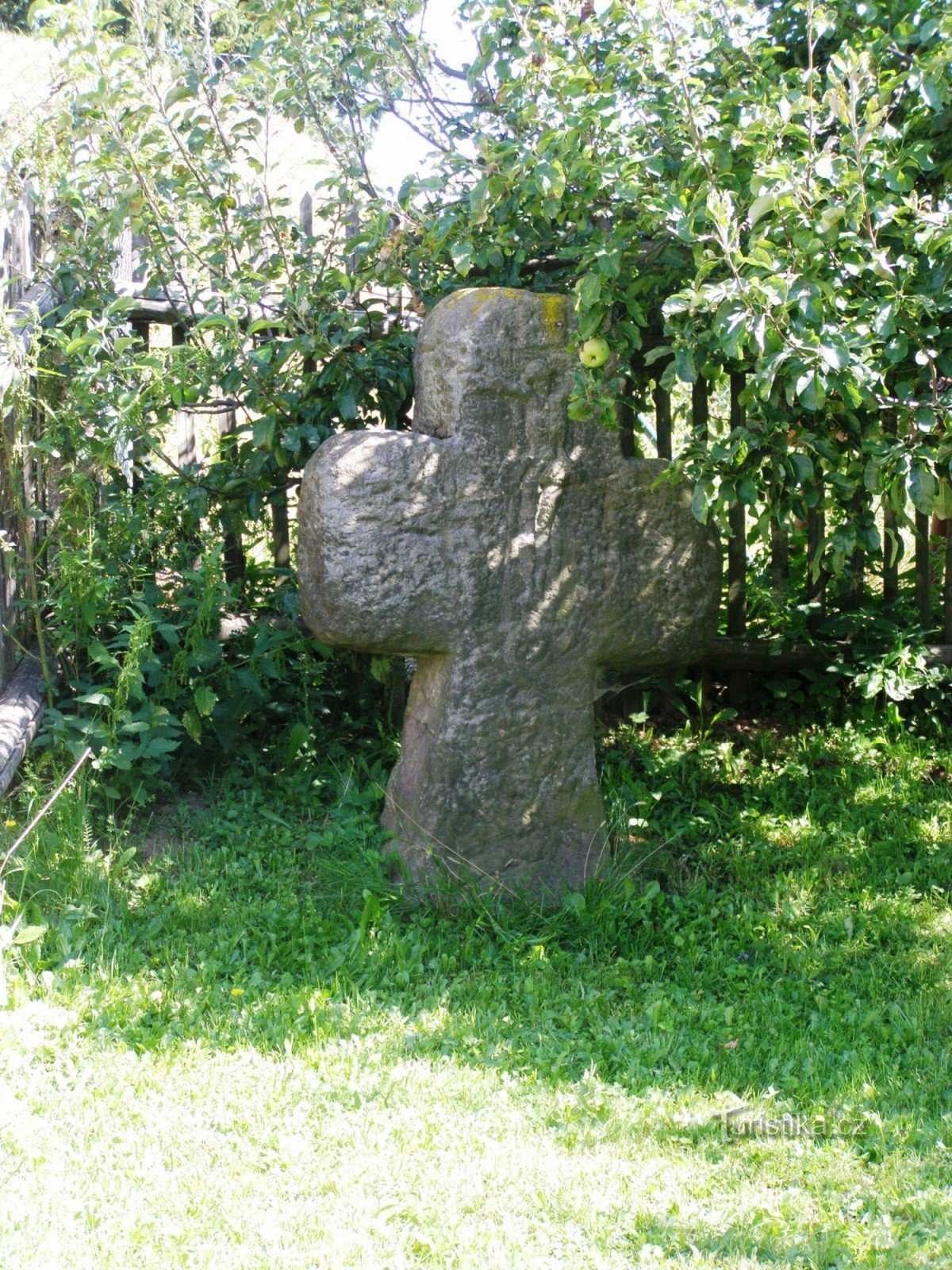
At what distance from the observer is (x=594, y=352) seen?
380 cm

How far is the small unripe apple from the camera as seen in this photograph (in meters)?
3.80

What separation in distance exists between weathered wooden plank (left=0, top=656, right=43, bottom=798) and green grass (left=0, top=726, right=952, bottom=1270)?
0.25 m

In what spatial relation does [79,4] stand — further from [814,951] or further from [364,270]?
[814,951]

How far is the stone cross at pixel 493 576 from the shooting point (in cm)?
376

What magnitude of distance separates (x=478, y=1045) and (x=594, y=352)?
6.70ft

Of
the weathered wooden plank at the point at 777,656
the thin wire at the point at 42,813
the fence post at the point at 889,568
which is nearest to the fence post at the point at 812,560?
the weathered wooden plank at the point at 777,656

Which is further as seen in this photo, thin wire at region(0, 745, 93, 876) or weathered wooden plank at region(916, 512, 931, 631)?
weathered wooden plank at region(916, 512, 931, 631)

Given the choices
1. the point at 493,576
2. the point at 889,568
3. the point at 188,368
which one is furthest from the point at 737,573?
the point at 188,368

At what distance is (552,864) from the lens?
3984mm

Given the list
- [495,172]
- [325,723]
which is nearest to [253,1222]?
[325,723]

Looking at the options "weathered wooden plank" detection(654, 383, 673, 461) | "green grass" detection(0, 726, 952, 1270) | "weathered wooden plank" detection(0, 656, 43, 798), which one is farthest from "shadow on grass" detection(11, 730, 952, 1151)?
"weathered wooden plank" detection(654, 383, 673, 461)

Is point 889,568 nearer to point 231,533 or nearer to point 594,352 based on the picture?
point 594,352

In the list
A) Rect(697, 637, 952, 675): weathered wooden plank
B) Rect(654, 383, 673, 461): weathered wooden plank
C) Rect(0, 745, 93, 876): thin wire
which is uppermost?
Rect(654, 383, 673, 461): weathered wooden plank

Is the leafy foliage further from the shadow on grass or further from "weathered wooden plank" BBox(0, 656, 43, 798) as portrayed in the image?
the shadow on grass
